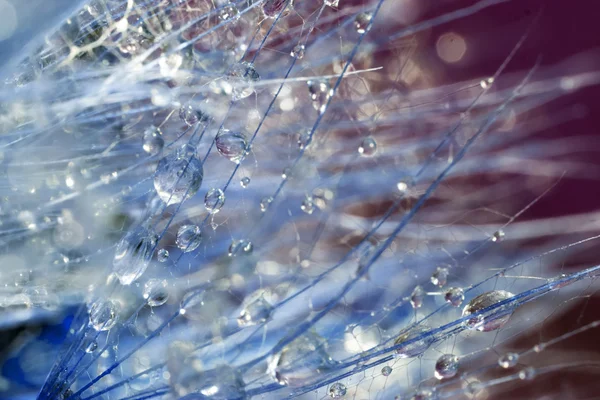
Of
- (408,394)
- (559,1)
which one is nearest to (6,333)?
(408,394)

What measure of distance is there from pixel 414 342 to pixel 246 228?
0.17m

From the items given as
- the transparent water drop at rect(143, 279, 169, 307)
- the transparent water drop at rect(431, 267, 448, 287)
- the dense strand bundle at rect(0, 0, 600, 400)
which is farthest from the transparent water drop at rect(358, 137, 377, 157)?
the transparent water drop at rect(143, 279, 169, 307)

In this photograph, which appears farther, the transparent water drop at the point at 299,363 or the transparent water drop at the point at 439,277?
the transparent water drop at the point at 439,277

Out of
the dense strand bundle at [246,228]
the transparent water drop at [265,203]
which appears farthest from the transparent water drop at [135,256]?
the transparent water drop at [265,203]

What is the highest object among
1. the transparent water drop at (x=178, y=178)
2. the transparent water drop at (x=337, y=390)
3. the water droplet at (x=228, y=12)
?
the water droplet at (x=228, y=12)

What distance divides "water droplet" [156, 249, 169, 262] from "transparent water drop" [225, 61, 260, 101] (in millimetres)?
133

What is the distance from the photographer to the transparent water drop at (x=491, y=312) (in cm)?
40

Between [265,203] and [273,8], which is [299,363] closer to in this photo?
[265,203]

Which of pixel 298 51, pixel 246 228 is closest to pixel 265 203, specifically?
pixel 246 228

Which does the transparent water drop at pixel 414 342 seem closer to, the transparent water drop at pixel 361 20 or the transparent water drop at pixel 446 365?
the transparent water drop at pixel 446 365

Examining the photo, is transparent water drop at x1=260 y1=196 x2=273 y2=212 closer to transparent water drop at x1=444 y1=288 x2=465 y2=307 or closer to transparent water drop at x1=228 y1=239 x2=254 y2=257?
transparent water drop at x1=228 y1=239 x2=254 y2=257

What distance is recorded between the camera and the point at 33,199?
1.57ft

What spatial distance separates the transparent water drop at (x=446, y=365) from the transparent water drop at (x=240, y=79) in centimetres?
27

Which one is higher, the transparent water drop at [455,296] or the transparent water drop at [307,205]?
the transparent water drop at [307,205]
